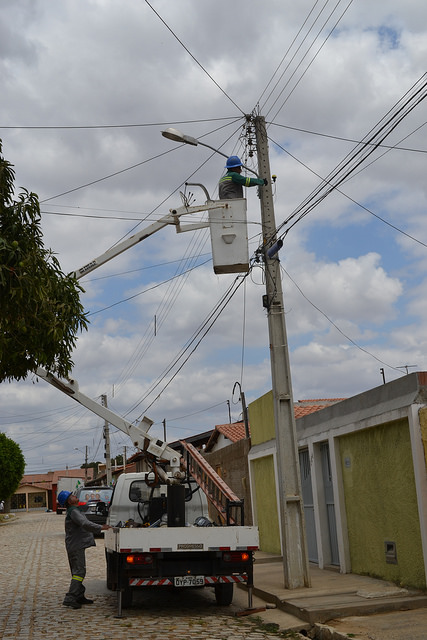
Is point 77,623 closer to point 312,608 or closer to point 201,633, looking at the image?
point 201,633

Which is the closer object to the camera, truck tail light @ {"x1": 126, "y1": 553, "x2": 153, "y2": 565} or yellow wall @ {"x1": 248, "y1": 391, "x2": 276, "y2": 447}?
truck tail light @ {"x1": 126, "y1": 553, "x2": 153, "y2": 565}

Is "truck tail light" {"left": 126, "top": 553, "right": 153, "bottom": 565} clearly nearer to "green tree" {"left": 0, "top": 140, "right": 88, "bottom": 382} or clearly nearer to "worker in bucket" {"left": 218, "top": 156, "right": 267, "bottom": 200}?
"green tree" {"left": 0, "top": 140, "right": 88, "bottom": 382}

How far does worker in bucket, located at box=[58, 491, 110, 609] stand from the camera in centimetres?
1107

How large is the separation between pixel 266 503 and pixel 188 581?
29.5 ft

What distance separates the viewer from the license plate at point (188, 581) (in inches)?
396

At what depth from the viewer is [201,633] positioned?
8.75 metres

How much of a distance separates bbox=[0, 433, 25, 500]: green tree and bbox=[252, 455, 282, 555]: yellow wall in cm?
3586

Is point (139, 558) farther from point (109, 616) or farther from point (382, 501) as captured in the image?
point (382, 501)

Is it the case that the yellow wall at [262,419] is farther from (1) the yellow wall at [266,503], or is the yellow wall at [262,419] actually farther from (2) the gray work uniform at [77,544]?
(2) the gray work uniform at [77,544]

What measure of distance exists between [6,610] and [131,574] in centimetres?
236

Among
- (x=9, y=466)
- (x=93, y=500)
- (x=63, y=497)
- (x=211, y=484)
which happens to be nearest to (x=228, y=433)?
(x=93, y=500)

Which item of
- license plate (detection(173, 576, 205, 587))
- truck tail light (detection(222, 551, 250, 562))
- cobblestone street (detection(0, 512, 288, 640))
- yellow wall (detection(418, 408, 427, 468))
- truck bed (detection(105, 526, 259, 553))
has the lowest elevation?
cobblestone street (detection(0, 512, 288, 640))

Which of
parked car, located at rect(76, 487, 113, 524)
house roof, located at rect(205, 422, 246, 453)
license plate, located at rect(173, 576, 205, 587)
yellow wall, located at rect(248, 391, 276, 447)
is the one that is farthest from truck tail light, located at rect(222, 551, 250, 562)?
house roof, located at rect(205, 422, 246, 453)

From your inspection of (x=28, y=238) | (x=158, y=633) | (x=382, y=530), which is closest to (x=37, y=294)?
(x=28, y=238)
